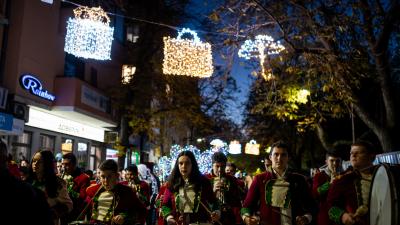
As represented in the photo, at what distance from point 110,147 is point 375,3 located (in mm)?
22541

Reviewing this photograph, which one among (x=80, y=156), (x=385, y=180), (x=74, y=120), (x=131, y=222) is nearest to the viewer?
(x=385, y=180)

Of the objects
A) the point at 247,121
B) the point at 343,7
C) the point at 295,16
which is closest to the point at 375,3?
the point at 343,7

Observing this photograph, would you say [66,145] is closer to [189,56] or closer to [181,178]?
[189,56]

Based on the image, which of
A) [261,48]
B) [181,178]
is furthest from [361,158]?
[261,48]

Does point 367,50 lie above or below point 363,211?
above

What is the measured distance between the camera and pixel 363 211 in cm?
470

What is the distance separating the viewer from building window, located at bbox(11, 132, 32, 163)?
714 inches

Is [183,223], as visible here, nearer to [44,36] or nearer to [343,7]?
[343,7]

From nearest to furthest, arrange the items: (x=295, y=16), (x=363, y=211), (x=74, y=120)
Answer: (x=363, y=211) → (x=295, y=16) → (x=74, y=120)

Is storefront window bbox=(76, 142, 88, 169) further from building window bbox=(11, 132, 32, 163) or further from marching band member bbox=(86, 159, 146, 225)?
marching band member bbox=(86, 159, 146, 225)

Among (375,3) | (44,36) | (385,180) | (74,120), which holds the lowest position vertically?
(385,180)

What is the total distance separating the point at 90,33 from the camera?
42.1 feet

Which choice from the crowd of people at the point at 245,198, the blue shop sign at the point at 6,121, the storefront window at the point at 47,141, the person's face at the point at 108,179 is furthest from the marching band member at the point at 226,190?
the storefront window at the point at 47,141

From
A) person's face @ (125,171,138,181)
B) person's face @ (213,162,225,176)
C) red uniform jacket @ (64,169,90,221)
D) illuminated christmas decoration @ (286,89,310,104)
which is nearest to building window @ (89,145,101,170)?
illuminated christmas decoration @ (286,89,310,104)
